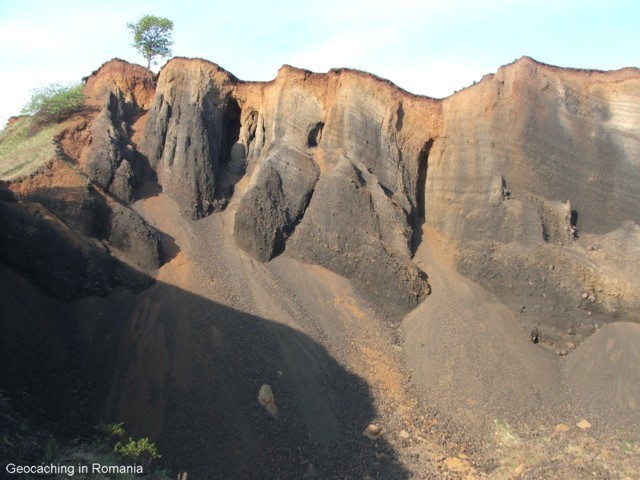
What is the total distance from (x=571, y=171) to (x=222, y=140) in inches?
577

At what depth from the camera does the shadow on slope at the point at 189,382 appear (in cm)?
1123

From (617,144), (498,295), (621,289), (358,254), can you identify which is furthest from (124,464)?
(617,144)

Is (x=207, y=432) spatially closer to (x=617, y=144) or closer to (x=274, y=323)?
(x=274, y=323)

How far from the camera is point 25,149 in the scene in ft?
62.7

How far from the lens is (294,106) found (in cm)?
2183

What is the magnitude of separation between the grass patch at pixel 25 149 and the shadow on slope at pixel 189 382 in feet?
18.2

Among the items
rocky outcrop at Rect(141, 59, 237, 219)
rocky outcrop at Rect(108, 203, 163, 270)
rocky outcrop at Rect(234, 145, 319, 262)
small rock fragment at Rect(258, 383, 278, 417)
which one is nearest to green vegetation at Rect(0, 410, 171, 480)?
small rock fragment at Rect(258, 383, 278, 417)

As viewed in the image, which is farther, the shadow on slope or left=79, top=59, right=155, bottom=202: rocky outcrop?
left=79, top=59, right=155, bottom=202: rocky outcrop

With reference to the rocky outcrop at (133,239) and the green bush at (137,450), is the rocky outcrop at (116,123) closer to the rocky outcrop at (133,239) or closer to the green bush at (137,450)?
the rocky outcrop at (133,239)

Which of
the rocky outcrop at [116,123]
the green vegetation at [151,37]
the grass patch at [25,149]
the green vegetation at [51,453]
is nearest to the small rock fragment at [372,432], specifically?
the green vegetation at [51,453]

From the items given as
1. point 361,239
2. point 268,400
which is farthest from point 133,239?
point 361,239

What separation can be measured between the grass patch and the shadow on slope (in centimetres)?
553

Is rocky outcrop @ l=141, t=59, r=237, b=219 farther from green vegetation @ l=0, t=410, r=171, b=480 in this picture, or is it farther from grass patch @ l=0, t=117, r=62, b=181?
green vegetation @ l=0, t=410, r=171, b=480

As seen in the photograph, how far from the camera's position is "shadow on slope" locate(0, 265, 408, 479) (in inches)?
442
